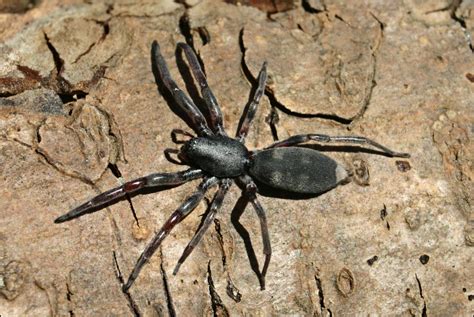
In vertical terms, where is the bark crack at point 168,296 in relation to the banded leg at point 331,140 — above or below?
below

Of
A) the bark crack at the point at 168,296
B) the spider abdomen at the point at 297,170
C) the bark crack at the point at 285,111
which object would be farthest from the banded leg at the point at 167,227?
the bark crack at the point at 285,111

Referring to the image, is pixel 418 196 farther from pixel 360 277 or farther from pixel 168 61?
pixel 168 61

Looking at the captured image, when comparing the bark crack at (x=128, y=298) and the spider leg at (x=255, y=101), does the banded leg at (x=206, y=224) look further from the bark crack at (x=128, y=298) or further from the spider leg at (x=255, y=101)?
the spider leg at (x=255, y=101)

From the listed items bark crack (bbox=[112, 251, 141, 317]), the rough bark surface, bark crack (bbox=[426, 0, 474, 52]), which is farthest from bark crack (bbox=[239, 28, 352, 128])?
bark crack (bbox=[112, 251, 141, 317])

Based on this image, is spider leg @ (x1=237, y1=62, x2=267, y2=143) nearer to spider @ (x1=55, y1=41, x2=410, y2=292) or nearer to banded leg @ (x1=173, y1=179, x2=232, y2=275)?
spider @ (x1=55, y1=41, x2=410, y2=292)

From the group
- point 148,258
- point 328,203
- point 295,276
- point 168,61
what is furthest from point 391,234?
point 168,61

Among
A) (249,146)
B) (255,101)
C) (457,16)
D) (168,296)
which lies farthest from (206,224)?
(457,16)

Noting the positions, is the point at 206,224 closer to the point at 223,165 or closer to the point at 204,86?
the point at 223,165
